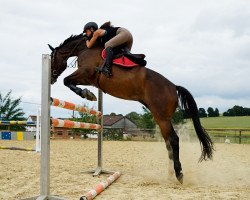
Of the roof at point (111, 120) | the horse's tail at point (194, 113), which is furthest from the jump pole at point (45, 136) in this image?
the roof at point (111, 120)

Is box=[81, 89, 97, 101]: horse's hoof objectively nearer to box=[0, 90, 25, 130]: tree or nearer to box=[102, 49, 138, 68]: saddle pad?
box=[102, 49, 138, 68]: saddle pad

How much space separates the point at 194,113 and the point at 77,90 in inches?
69.5

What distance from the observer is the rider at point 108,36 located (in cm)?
502

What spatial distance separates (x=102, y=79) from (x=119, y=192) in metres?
1.67

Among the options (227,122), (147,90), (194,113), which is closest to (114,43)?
(147,90)

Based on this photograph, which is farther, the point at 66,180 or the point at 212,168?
the point at 212,168

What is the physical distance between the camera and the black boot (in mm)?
4902

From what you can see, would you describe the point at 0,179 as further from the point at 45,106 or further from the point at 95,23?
the point at 95,23

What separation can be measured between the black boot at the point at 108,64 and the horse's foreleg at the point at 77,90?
35 cm

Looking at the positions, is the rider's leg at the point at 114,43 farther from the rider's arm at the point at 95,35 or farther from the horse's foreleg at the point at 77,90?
the horse's foreleg at the point at 77,90

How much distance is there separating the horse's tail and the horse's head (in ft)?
5.52

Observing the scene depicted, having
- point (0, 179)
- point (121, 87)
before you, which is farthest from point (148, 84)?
point (0, 179)

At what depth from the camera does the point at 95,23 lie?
17.3 feet

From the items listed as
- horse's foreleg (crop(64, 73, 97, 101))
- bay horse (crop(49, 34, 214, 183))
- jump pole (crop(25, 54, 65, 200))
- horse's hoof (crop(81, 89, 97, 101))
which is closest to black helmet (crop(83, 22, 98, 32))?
bay horse (crop(49, 34, 214, 183))
